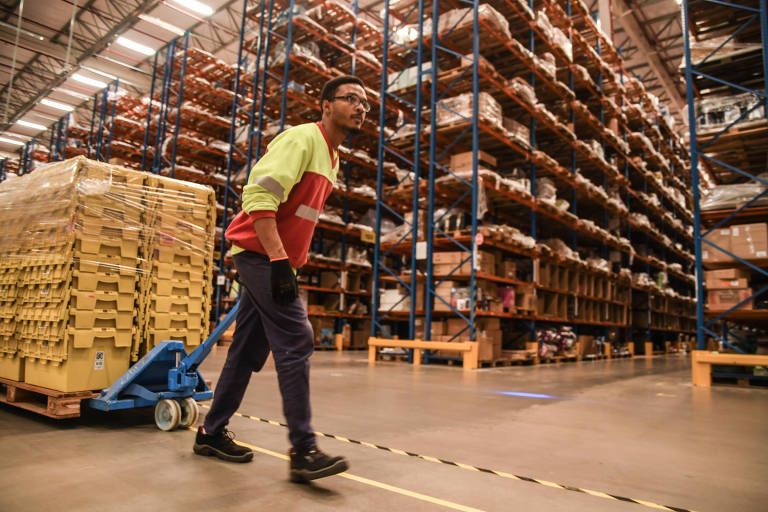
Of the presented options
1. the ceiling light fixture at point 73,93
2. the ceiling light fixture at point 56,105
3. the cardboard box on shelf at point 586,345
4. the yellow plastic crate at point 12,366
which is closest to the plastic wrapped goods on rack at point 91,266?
the yellow plastic crate at point 12,366

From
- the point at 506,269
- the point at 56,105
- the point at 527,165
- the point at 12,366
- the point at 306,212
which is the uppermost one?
the point at 56,105

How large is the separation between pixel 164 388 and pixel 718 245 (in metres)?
6.79

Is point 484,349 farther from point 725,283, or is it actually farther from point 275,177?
point 275,177

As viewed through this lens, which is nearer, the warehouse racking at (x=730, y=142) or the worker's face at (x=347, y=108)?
the worker's face at (x=347, y=108)

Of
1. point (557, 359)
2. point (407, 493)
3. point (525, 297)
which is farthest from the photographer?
point (557, 359)

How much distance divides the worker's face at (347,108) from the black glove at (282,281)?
673 millimetres

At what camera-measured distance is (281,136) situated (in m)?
2.09

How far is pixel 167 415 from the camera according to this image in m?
2.70

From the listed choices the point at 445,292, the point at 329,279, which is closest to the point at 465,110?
the point at 445,292

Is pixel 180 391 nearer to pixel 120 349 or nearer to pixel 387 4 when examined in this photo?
pixel 120 349

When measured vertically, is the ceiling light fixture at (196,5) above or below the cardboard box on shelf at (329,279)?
above

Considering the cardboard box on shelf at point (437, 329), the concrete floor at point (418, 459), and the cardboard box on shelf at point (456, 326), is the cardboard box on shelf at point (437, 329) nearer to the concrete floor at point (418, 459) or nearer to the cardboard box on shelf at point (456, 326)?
the cardboard box on shelf at point (456, 326)

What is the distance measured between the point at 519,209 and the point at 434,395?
7002 millimetres

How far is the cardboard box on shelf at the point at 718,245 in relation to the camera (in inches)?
258
